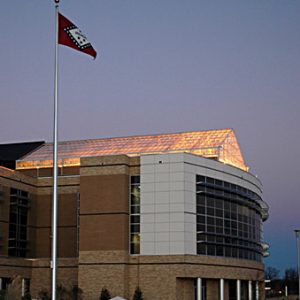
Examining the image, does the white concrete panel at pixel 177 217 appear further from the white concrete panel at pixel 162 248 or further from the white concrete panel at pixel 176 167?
the white concrete panel at pixel 176 167

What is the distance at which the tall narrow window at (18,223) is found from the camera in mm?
66625

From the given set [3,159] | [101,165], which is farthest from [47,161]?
[101,165]

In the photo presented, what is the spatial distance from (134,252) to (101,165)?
7.97 metres

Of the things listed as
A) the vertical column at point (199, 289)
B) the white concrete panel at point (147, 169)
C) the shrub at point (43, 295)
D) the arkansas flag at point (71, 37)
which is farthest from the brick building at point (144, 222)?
the arkansas flag at point (71, 37)

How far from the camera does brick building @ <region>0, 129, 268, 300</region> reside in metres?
60.7

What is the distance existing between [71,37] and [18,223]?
40828mm

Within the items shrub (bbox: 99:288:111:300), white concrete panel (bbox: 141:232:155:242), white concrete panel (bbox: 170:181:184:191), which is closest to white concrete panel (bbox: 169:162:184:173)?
white concrete panel (bbox: 170:181:184:191)

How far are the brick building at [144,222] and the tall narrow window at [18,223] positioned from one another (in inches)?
3.7

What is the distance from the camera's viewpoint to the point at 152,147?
71.2 meters

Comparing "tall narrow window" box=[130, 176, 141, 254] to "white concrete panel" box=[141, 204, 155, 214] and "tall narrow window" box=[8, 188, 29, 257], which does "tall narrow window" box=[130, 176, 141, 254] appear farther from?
"tall narrow window" box=[8, 188, 29, 257]

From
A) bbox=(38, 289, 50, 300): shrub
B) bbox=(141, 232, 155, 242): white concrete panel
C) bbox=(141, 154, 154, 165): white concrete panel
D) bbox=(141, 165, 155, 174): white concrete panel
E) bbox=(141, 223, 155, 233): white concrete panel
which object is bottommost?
bbox=(38, 289, 50, 300): shrub

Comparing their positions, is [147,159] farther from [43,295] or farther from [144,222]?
[43,295]

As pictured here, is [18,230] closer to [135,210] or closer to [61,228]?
[61,228]

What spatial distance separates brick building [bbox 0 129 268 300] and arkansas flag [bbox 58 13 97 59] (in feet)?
106
